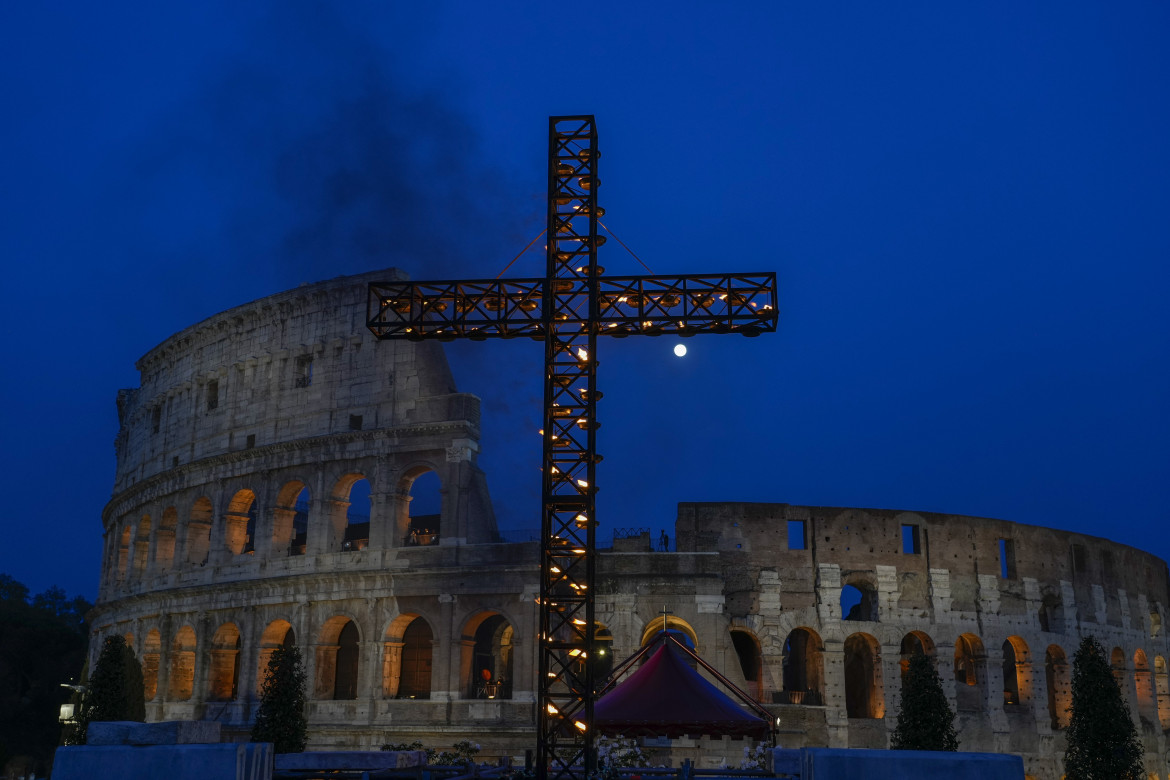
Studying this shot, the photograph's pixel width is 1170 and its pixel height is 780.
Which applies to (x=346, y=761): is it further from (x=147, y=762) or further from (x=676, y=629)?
(x=676, y=629)

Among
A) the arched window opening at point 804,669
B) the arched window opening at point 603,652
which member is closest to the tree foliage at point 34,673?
the arched window opening at point 603,652

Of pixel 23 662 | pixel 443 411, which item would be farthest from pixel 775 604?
pixel 23 662

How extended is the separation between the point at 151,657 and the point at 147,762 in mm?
31796

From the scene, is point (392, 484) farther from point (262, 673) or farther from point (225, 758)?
point (225, 758)

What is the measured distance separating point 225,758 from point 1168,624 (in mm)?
40852

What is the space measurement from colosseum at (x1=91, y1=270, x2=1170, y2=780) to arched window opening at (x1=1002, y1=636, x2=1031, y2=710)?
0.24 feet

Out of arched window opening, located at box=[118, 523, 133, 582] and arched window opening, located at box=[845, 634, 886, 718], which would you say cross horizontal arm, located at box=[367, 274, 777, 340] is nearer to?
arched window opening, located at box=[845, 634, 886, 718]

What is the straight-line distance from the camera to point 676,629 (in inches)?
1238

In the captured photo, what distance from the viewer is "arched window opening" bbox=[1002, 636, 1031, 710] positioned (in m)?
33.6

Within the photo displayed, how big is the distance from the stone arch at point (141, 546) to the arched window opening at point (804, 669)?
23590 millimetres

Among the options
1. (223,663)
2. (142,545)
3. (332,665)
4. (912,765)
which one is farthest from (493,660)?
(912,765)

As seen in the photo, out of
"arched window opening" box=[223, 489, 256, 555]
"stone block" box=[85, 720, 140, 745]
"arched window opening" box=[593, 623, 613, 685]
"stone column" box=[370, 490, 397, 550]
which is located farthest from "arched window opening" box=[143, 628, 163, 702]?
"stone block" box=[85, 720, 140, 745]

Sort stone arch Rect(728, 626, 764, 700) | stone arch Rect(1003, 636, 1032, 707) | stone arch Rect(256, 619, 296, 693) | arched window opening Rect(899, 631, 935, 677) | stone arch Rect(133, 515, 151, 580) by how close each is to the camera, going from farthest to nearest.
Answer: stone arch Rect(133, 515, 151, 580) → stone arch Rect(256, 619, 296, 693) → stone arch Rect(1003, 636, 1032, 707) → stone arch Rect(728, 626, 764, 700) → arched window opening Rect(899, 631, 935, 677)

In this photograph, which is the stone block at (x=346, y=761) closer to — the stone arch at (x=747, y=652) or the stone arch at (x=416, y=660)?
the stone arch at (x=747, y=652)
